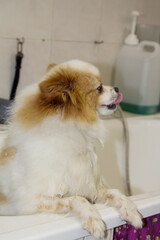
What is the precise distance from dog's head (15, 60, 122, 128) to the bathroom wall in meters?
0.61

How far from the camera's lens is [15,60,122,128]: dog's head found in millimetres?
1187

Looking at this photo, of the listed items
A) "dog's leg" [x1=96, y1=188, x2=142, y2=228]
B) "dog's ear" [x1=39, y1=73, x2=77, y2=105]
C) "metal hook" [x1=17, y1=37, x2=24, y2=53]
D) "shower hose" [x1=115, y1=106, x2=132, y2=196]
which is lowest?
"shower hose" [x1=115, y1=106, x2=132, y2=196]

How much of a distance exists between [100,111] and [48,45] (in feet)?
2.70

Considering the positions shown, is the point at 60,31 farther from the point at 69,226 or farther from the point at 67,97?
the point at 69,226

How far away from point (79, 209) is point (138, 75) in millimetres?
1368

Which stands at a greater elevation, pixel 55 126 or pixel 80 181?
pixel 55 126

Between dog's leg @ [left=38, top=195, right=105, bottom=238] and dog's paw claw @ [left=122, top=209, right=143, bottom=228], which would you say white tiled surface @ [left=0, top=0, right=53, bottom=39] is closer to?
dog's leg @ [left=38, top=195, right=105, bottom=238]

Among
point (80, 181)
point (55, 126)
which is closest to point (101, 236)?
point (80, 181)

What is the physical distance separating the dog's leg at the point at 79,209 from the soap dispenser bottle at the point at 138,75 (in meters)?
1.27

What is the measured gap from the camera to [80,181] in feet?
4.31

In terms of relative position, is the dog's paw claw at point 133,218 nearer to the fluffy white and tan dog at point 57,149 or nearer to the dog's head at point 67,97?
the fluffy white and tan dog at point 57,149

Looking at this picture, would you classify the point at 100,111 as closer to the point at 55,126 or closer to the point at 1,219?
the point at 55,126

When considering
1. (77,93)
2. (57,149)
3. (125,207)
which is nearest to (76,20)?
(77,93)

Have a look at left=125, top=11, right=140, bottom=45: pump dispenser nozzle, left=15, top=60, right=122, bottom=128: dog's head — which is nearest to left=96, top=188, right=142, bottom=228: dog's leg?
left=15, top=60, right=122, bottom=128: dog's head
